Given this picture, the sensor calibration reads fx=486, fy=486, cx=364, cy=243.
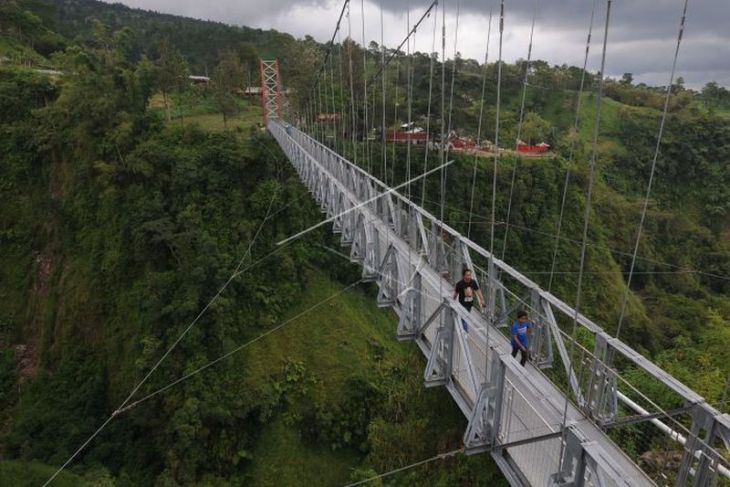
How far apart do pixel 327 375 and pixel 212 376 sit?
2979 millimetres


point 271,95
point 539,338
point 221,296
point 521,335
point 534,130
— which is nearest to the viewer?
point 521,335

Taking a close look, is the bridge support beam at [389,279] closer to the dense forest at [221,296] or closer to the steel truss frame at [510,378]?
the steel truss frame at [510,378]

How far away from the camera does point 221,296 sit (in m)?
13.2

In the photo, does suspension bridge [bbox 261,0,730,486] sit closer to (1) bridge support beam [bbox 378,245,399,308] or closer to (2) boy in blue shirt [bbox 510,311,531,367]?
(1) bridge support beam [bbox 378,245,399,308]

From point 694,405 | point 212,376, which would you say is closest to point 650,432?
point 694,405

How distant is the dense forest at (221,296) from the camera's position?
38.7 feet

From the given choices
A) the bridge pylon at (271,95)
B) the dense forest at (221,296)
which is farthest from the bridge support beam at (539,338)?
the bridge pylon at (271,95)

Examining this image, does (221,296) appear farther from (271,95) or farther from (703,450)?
(271,95)

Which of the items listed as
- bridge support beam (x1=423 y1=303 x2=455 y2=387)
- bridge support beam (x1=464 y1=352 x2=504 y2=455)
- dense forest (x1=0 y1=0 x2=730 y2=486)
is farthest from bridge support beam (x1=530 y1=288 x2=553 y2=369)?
dense forest (x1=0 y1=0 x2=730 y2=486)

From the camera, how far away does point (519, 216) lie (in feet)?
69.3

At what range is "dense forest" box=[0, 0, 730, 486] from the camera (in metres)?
11.8

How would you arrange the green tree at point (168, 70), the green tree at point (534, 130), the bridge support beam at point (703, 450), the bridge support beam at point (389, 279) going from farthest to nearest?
the green tree at point (534, 130) → the green tree at point (168, 70) → the bridge support beam at point (389, 279) → the bridge support beam at point (703, 450)

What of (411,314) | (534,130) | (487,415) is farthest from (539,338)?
(534,130)

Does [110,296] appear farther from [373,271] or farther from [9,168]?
[373,271]
